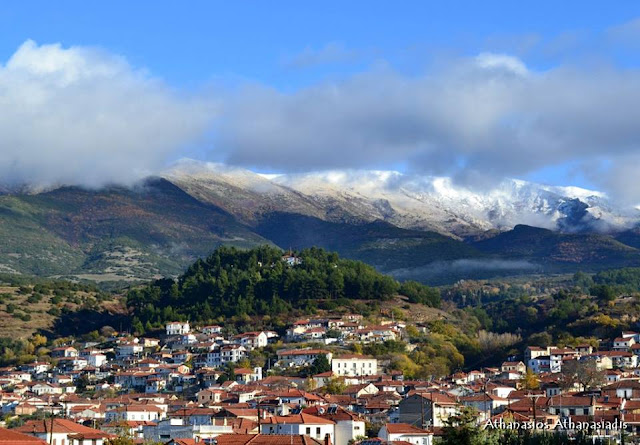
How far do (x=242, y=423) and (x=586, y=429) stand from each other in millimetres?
23018

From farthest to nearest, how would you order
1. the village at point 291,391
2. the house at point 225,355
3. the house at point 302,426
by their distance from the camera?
the house at point 225,355 < the village at point 291,391 < the house at point 302,426

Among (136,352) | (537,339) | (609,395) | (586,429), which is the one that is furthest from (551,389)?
(136,352)

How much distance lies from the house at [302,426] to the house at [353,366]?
5242cm

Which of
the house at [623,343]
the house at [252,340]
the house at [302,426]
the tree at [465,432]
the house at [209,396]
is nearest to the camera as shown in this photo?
the tree at [465,432]

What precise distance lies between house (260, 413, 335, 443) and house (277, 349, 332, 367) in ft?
183

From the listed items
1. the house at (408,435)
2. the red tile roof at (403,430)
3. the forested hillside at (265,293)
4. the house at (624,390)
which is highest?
the forested hillside at (265,293)

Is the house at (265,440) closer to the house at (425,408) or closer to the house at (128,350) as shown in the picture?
the house at (425,408)

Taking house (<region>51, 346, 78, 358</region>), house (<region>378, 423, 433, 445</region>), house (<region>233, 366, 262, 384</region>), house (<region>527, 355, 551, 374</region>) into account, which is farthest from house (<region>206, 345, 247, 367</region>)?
house (<region>378, 423, 433, 445</region>)

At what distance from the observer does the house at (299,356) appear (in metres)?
145

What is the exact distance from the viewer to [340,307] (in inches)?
7052

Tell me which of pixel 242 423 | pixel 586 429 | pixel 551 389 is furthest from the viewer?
pixel 551 389

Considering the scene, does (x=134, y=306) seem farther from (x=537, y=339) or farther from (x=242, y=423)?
(x=242, y=423)

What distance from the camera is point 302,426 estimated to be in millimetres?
83938

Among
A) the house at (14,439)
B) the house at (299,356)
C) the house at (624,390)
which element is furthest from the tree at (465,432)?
the house at (299,356)
